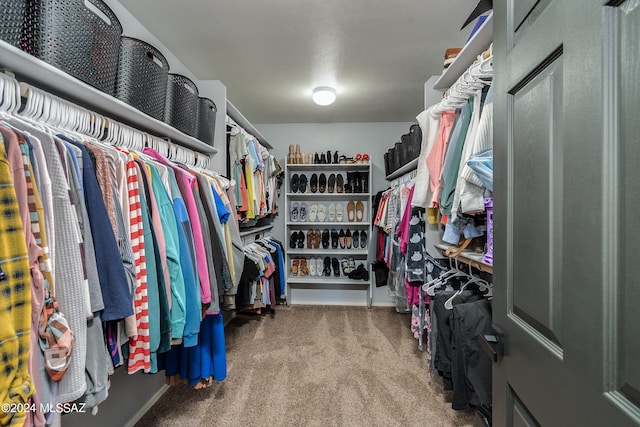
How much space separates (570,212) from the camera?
487 mm

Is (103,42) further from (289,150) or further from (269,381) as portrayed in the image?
(289,150)

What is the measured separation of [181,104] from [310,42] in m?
0.98

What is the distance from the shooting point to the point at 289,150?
3.85 metres

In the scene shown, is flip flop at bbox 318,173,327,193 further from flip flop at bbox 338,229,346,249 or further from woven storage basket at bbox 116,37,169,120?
woven storage basket at bbox 116,37,169,120

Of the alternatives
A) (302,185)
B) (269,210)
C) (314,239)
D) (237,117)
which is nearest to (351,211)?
(314,239)

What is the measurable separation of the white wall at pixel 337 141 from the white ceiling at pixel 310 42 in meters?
0.80

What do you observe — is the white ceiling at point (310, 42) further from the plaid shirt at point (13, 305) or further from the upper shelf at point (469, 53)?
the plaid shirt at point (13, 305)

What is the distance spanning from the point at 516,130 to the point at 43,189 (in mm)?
1150

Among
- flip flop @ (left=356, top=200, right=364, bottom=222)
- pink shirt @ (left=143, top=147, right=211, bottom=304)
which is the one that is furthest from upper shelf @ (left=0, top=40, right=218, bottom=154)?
flip flop @ (left=356, top=200, right=364, bottom=222)

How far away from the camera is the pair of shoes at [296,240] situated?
12.6 ft

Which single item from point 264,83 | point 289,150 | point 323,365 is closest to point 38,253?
point 323,365

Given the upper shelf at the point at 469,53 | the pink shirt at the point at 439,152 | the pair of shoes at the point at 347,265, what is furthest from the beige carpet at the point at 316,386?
the upper shelf at the point at 469,53

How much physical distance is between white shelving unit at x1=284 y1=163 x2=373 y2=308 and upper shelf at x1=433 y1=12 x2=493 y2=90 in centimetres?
180

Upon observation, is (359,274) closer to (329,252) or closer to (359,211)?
(329,252)
